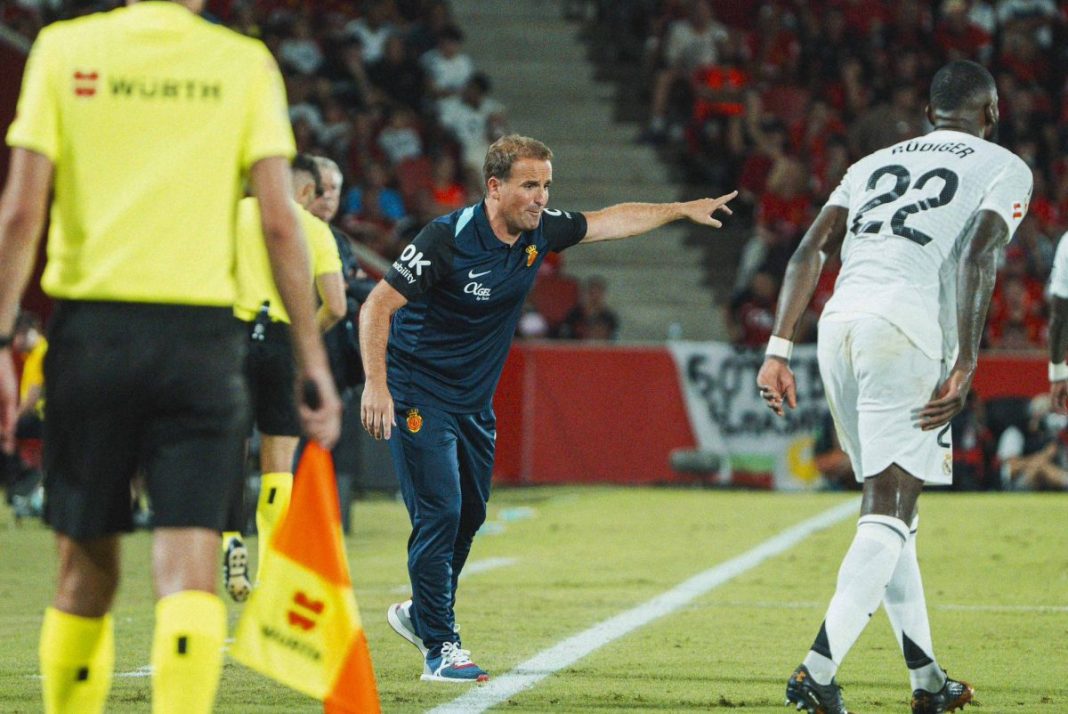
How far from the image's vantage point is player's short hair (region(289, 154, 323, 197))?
364 inches

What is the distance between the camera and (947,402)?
5.45 meters

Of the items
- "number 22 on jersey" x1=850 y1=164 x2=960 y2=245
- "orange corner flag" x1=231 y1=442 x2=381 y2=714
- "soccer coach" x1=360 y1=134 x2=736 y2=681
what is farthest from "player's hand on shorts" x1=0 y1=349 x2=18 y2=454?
"orange corner flag" x1=231 y1=442 x2=381 y2=714

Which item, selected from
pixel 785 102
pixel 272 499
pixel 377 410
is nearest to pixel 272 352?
pixel 272 499

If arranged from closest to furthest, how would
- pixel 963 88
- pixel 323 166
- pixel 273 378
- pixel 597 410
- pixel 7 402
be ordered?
1. pixel 963 88
2. pixel 273 378
3. pixel 323 166
4. pixel 7 402
5. pixel 597 410

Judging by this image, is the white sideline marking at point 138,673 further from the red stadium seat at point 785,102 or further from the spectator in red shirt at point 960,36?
the spectator in red shirt at point 960,36

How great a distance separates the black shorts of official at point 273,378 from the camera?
8.79 m

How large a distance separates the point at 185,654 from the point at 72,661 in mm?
375

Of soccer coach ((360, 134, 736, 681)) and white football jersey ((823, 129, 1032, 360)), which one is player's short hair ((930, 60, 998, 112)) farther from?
soccer coach ((360, 134, 736, 681))

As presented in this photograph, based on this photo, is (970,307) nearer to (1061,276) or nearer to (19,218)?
(1061,276)

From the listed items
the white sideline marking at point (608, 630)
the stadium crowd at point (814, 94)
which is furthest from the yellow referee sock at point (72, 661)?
the stadium crowd at point (814, 94)

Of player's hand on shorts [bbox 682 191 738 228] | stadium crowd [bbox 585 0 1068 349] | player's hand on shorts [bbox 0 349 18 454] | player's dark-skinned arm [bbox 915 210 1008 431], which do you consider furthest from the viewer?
stadium crowd [bbox 585 0 1068 349]

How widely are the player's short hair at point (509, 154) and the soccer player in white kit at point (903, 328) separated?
1.26 meters

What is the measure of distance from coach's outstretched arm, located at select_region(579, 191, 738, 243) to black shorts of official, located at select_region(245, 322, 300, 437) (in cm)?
224

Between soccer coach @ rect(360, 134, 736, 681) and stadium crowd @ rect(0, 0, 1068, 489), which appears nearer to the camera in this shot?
soccer coach @ rect(360, 134, 736, 681)
